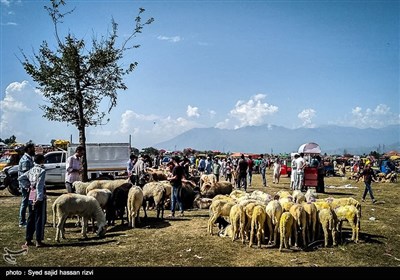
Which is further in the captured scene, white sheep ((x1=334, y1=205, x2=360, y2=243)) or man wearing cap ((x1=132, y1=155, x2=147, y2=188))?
man wearing cap ((x1=132, y1=155, x2=147, y2=188))

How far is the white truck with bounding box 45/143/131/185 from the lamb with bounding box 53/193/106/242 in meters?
10.2

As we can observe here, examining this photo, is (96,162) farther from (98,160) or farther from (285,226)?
(285,226)

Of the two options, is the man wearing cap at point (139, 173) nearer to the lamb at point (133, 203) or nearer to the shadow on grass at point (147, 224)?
the shadow on grass at point (147, 224)

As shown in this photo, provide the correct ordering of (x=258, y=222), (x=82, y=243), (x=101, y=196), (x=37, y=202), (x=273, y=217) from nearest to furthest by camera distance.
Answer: (x=37, y=202), (x=258, y=222), (x=273, y=217), (x=82, y=243), (x=101, y=196)

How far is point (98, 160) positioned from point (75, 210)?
40.4 ft

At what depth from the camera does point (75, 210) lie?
888 centimetres

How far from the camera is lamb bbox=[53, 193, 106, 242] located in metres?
8.67

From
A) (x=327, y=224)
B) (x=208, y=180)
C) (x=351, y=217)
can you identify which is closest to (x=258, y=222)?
(x=327, y=224)

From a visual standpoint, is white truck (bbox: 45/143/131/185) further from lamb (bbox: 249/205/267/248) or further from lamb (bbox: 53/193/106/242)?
A: lamb (bbox: 249/205/267/248)

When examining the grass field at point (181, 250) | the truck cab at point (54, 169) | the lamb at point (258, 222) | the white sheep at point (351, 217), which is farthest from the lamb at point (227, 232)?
the truck cab at point (54, 169)

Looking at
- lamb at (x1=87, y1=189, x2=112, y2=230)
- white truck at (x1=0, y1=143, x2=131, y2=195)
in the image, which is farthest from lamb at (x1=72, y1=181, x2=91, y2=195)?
white truck at (x1=0, y1=143, x2=131, y2=195)
